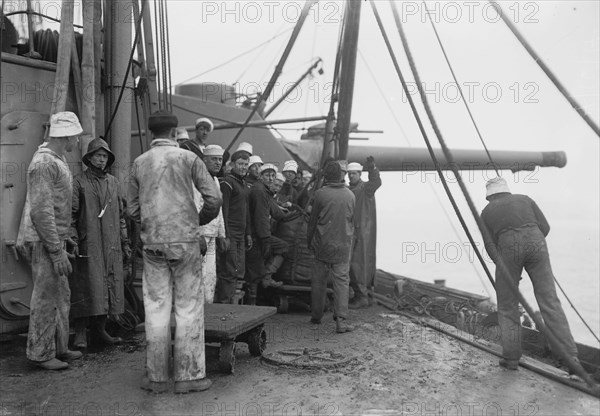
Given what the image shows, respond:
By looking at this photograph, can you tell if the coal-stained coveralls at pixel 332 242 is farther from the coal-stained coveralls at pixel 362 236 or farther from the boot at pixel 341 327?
the coal-stained coveralls at pixel 362 236

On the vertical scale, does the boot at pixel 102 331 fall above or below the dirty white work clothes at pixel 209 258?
below

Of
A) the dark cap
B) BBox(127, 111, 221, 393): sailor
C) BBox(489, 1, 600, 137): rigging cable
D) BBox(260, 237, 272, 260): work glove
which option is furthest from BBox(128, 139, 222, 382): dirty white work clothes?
BBox(260, 237, 272, 260): work glove

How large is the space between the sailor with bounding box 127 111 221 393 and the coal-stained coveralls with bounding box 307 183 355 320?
2474 mm

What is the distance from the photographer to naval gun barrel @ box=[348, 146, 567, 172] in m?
13.4

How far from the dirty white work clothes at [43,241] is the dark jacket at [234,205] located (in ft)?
6.87

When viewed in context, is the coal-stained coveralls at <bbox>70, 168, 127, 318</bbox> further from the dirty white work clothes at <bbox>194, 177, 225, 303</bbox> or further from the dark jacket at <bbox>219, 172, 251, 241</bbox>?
the dark jacket at <bbox>219, 172, 251, 241</bbox>

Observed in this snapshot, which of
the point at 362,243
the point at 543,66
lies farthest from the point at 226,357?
the point at 362,243

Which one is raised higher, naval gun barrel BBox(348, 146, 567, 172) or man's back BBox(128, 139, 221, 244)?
naval gun barrel BBox(348, 146, 567, 172)

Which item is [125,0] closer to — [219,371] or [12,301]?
[12,301]

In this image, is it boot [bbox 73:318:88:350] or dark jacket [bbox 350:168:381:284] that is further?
dark jacket [bbox 350:168:381:284]

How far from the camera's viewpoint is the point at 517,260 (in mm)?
5098

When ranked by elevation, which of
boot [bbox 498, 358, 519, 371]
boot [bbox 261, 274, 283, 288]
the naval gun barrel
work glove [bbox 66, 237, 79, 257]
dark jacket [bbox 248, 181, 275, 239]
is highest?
the naval gun barrel

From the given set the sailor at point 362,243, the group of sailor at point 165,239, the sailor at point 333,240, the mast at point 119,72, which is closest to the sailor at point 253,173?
the group of sailor at point 165,239

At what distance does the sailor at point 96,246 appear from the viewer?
521cm
